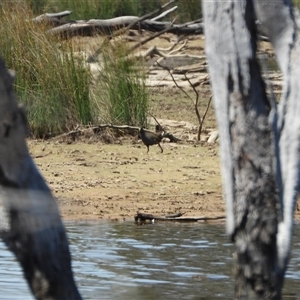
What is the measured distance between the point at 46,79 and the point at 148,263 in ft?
13.8

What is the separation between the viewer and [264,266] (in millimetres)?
2834

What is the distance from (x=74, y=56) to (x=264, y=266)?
7.02 m

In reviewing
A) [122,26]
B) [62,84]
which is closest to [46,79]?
[62,84]

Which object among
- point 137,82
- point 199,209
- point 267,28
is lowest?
point 199,209

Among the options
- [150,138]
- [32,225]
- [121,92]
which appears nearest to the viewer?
[32,225]

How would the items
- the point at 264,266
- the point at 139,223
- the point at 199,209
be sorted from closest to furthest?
the point at 264,266 < the point at 139,223 < the point at 199,209

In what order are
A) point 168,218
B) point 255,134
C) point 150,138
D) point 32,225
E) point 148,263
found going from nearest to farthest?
point 32,225
point 255,134
point 148,263
point 168,218
point 150,138

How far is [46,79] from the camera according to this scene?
948cm

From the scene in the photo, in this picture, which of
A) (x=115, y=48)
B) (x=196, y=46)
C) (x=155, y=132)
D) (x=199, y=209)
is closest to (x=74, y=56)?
(x=115, y=48)

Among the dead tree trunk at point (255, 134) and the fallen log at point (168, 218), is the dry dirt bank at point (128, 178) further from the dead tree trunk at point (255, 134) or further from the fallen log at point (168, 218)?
the dead tree trunk at point (255, 134)

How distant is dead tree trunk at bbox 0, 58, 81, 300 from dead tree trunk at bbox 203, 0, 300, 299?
1.96ft

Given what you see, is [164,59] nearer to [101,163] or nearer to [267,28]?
[101,163]

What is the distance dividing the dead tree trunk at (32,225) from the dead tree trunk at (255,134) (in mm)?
599

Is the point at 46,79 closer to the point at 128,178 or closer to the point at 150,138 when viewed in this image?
the point at 150,138
